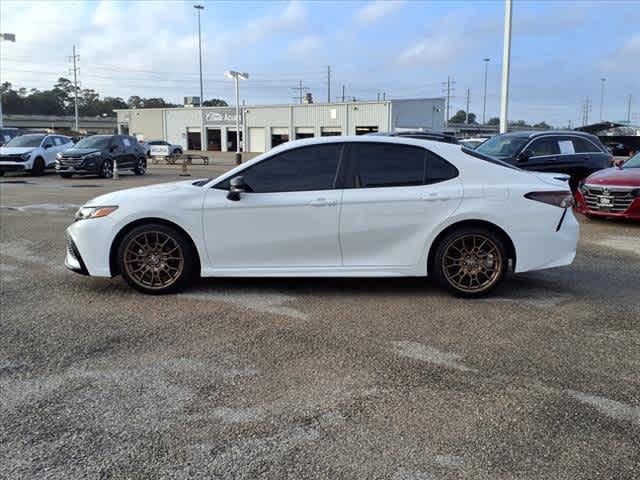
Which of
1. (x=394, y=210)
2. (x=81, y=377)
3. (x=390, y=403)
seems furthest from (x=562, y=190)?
(x=81, y=377)

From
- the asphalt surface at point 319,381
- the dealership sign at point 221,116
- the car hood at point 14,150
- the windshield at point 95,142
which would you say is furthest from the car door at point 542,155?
the dealership sign at point 221,116

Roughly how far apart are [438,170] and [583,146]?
865cm

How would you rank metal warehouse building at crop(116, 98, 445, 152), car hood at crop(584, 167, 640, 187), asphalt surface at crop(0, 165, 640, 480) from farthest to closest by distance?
metal warehouse building at crop(116, 98, 445, 152) < car hood at crop(584, 167, 640, 187) < asphalt surface at crop(0, 165, 640, 480)

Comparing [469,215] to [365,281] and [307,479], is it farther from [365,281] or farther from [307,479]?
[307,479]

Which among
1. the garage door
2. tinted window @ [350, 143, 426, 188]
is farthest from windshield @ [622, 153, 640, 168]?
the garage door

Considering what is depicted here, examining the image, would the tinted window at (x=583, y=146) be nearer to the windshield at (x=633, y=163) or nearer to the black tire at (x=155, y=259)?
the windshield at (x=633, y=163)

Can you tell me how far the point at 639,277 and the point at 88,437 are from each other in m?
6.10

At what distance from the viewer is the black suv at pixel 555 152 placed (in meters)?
12.1

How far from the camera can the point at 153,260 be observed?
5680mm

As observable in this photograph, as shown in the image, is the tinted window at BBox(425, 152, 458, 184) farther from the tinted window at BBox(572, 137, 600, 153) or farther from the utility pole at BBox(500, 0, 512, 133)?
the utility pole at BBox(500, 0, 512, 133)

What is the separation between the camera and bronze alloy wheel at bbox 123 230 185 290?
5629mm

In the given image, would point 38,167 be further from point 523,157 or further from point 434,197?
point 434,197

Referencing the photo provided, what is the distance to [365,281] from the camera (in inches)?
252

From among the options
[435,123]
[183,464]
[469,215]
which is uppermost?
[435,123]
